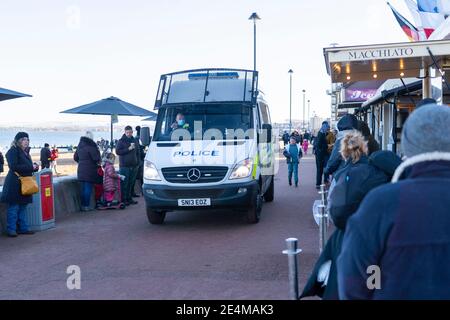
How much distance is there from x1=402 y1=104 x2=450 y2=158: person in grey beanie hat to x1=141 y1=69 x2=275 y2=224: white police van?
24.5 feet

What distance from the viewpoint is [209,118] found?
1084 centimetres

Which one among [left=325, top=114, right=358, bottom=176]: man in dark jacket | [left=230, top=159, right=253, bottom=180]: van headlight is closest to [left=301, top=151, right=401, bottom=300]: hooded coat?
[left=325, top=114, right=358, bottom=176]: man in dark jacket

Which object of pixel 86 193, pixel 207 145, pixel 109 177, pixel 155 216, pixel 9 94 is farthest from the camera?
pixel 109 177

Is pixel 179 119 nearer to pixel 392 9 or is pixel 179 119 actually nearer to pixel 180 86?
pixel 180 86

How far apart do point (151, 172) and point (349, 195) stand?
6944mm

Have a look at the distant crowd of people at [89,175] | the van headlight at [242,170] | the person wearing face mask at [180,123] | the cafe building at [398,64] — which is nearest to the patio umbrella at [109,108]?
the distant crowd of people at [89,175]

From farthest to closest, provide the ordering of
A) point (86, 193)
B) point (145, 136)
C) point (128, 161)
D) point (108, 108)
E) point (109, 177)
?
point (108, 108)
point (128, 161)
point (109, 177)
point (86, 193)
point (145, 136)

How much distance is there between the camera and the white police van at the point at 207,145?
9797 millimetres

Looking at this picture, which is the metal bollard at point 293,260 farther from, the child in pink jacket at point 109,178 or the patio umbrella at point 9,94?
the child in pink jacket at point 109,178

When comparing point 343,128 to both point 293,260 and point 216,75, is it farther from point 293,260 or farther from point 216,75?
point 216,75

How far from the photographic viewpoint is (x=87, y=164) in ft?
41.4

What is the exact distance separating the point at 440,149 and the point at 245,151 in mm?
7771

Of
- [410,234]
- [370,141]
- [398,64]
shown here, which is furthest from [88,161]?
[410,234]

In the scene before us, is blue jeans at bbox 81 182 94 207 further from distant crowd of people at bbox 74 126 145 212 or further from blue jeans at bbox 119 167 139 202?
blue jeans at bbox 119 167 139 202
